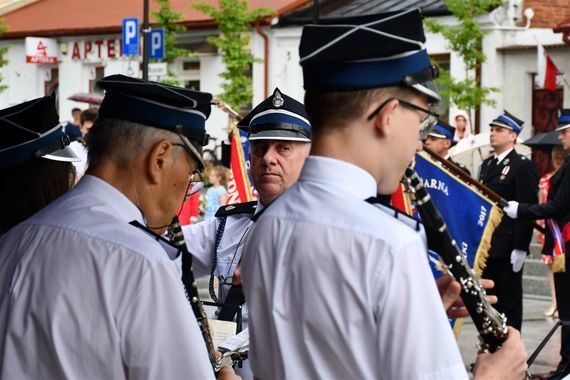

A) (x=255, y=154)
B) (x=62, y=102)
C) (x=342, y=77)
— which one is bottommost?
(x=62, y=102)

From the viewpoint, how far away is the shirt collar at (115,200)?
10.5 feet

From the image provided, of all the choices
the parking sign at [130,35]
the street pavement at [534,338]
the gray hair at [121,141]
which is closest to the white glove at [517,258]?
the street pavement at [534,338]

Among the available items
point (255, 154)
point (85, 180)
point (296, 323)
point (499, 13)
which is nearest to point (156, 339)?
point (296, 323)

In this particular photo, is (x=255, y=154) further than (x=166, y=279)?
Yes

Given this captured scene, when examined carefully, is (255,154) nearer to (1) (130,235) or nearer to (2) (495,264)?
(1) (130,235)

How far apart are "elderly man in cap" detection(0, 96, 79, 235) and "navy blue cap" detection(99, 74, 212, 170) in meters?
0.44

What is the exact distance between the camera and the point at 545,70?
2177 cm

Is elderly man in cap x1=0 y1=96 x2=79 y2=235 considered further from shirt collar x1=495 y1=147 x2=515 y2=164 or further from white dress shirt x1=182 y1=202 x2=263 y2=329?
shirt collar x1=495 y1=147 x2=515 y2=164

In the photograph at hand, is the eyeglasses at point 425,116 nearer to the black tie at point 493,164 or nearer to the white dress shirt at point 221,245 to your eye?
the white dress shirt at point 221,245

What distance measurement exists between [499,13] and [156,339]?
22130 mm

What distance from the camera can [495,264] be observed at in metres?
11.5

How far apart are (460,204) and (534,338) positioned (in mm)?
3245

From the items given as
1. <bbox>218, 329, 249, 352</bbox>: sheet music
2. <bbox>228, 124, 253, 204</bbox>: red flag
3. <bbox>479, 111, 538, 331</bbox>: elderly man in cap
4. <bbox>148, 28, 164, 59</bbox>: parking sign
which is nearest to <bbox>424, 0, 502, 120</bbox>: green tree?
<bbox>148, 28, 164, 59</bbox>: parking sign

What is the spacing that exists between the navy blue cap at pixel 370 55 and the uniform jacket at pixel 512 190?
28.4 feet
